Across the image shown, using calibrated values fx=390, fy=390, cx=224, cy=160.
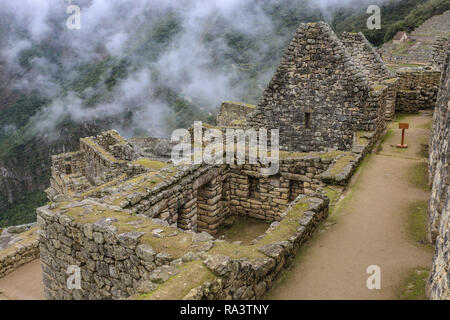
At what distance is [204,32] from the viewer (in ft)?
202

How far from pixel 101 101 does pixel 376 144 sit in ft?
177

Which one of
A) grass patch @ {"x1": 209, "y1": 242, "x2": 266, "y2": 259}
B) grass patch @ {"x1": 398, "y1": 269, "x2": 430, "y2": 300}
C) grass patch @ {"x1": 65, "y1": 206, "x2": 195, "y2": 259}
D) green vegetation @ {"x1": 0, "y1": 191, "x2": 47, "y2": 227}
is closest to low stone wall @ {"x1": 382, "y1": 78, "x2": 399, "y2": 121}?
grass patch @ {"x1": 398, "y1": 269, "x2": 430, "y2": 300}

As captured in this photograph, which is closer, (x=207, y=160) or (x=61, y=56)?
(x=207, y=160)

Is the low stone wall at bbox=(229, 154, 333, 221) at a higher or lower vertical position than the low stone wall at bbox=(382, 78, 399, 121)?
lower

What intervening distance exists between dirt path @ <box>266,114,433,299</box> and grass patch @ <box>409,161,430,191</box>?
93 millimetres

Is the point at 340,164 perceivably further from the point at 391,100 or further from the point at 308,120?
the point at 391,100

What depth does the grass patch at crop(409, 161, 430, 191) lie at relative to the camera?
7417 mm

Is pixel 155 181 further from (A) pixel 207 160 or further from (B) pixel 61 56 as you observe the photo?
(B) pixel 61 56

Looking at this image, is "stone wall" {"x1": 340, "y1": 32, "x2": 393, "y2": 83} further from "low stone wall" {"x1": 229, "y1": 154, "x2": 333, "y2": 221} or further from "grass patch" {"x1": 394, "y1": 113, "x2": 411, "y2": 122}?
"low stone wall" {"x1": 229, "y1": 154, "x2": 333, "y2": 221}

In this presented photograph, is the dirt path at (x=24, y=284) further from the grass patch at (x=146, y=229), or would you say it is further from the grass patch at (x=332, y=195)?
the grass patch at (x=332, y=195)

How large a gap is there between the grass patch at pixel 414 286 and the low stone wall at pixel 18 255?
→ 926 centimetres

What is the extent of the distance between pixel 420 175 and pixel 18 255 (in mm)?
9794

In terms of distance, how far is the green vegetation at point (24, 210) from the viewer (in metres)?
31.7

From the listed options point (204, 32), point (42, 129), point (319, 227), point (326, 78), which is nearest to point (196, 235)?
point (319, 227)
